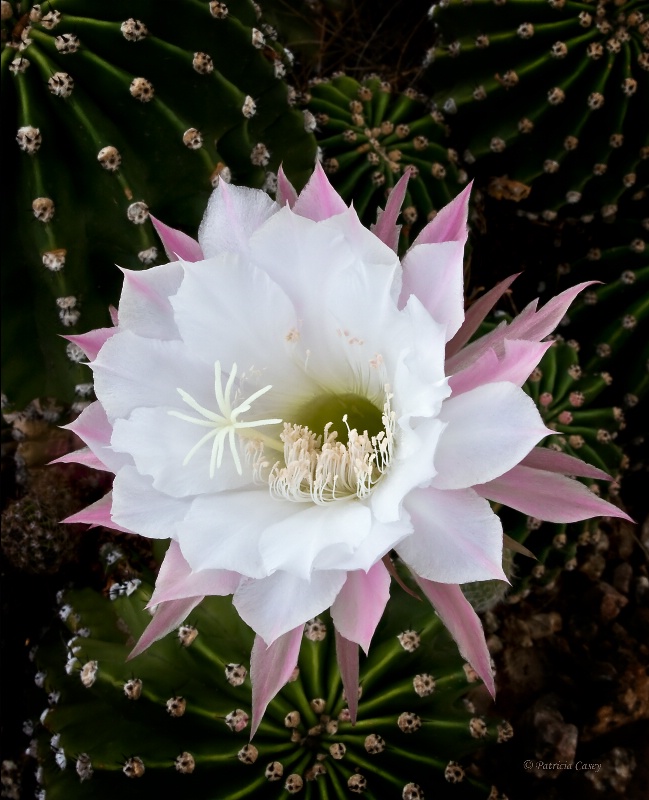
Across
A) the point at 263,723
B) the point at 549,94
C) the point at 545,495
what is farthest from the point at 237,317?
the point at 549,94

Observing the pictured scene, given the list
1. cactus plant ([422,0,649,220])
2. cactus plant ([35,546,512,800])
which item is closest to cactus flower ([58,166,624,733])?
cactus plant ([35,546,512,800])

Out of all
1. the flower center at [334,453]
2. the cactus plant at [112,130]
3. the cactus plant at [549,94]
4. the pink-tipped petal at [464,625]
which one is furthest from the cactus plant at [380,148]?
the pink-tipped petal at [464,625]

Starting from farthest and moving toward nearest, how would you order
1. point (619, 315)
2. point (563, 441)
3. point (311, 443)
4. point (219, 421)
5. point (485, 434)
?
point (619, 315) → point (563, 441) → point (311, 443) → point (219, 421) → point (485, 434)

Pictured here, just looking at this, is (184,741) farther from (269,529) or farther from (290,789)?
(269,529)

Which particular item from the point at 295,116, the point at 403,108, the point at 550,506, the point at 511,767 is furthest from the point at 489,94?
the point at 511,767

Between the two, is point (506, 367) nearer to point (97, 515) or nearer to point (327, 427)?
point (327, 427)

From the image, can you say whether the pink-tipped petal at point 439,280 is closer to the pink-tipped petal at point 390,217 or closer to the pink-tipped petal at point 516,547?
the pink-tipped petal at point 390,217
